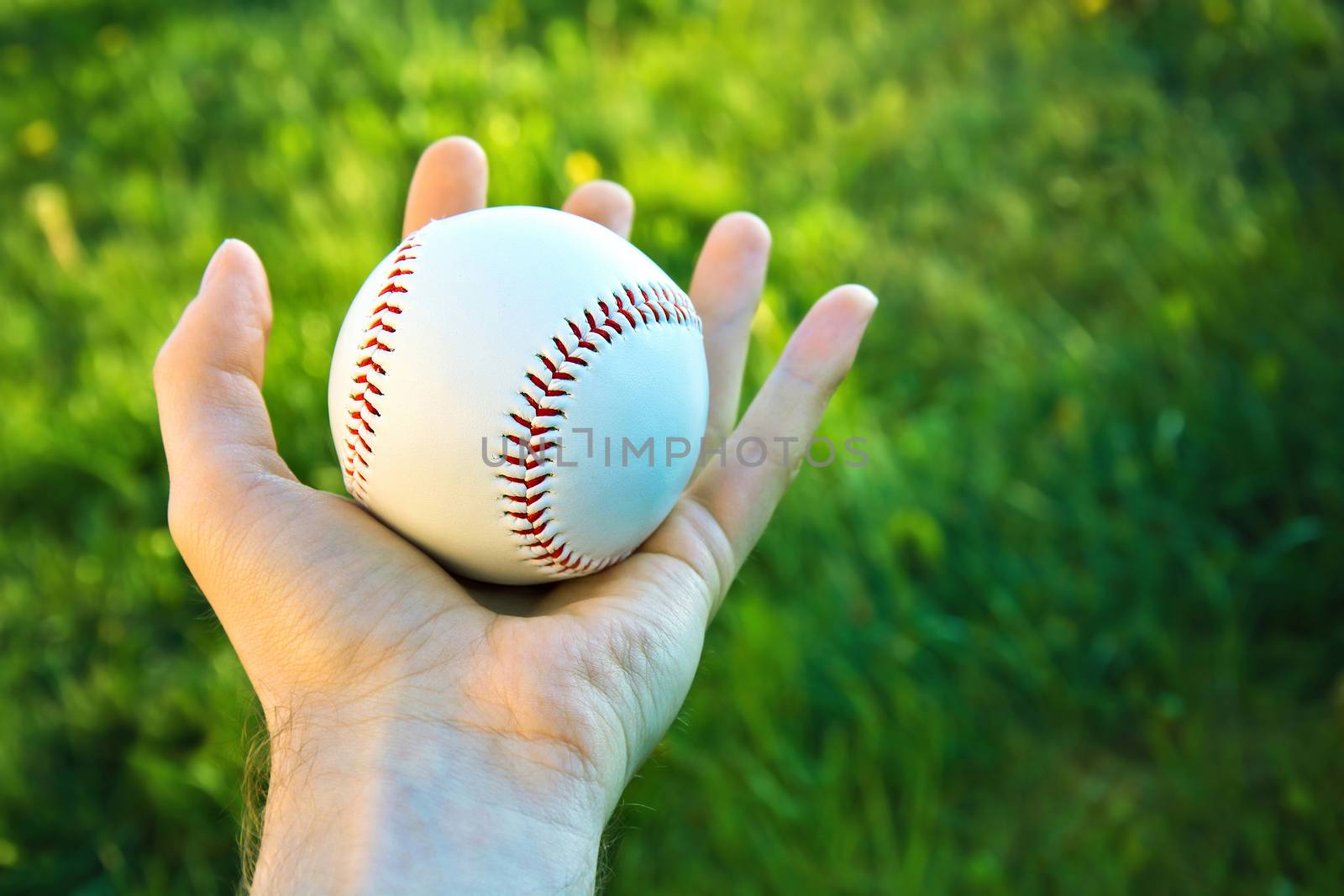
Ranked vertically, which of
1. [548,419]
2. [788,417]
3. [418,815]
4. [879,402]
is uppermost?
[548,419]

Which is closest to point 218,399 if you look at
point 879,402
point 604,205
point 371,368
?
point 371,368

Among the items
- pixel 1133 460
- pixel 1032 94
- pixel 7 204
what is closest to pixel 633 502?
pixel 1133 460

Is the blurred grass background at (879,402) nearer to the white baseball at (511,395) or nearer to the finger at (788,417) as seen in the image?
the finger at (788,417)

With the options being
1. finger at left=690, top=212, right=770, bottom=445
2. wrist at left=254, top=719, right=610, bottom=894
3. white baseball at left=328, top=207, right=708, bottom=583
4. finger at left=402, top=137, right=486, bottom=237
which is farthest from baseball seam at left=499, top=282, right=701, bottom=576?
finger at left=402, top=137, right=486, bottom=237

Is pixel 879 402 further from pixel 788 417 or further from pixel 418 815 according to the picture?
pixel 418 815

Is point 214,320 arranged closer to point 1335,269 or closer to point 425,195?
point 425,195

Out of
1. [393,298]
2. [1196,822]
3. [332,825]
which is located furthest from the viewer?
[1196,822]
